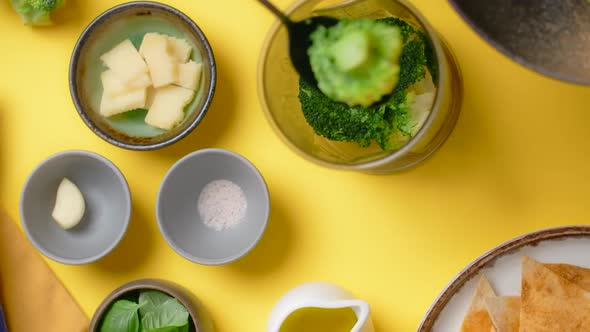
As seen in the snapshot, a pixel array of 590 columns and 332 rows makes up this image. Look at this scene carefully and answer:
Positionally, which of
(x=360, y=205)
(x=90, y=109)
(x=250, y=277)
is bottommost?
(x=250, y=277)

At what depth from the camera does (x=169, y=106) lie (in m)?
1.56

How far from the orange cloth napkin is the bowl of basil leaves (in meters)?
0.12

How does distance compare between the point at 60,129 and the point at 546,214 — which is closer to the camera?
the point at 546,214

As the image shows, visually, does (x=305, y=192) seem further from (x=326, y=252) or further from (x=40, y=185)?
(x=40, y=185)

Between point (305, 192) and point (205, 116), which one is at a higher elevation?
point (205, 116)

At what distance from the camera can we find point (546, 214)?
1.49 metres

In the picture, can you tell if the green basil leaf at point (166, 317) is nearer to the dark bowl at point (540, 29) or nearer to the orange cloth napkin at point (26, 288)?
the orange cloth napkin at point (26, 288)

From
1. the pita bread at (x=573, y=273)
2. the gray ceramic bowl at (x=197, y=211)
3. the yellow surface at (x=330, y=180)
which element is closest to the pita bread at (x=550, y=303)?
the pita bread at (x=573, y=273)

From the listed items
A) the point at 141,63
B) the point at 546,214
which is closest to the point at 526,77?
the point at 546,214

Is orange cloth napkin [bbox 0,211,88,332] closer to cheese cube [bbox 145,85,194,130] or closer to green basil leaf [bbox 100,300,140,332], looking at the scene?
green basil leaf [bbox 100,300,140,332]

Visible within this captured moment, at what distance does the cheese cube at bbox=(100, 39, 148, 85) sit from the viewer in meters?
1.56

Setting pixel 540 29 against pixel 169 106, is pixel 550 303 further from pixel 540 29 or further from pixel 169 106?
pixel 169 106

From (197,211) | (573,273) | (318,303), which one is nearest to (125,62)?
(197,211)

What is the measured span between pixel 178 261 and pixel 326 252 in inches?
10.7
